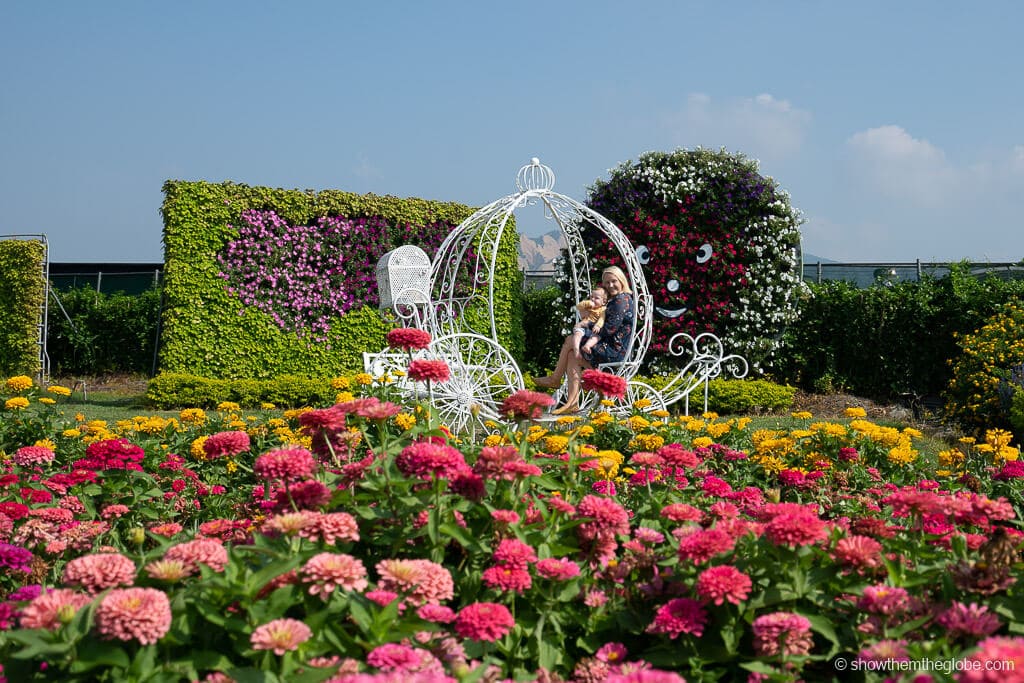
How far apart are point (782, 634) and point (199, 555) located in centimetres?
99

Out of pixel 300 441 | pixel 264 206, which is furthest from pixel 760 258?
pixel 300 441

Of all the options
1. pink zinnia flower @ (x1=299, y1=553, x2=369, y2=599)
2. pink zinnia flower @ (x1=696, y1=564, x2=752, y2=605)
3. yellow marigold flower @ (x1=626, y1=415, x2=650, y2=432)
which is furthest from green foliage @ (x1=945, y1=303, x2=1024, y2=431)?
pink zinnia flower @ (x1=299, y1=553, x2=369, y2=599)

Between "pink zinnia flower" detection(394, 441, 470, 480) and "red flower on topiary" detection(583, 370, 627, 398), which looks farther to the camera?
"red flower on topiary" detection(583, 370, 627, 398)

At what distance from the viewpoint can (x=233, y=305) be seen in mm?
9938

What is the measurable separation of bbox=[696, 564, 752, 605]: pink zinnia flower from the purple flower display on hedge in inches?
371

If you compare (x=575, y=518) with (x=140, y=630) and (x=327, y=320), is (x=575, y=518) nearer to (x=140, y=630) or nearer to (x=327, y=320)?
(x=140, y=630)

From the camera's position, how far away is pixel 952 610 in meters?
1.28

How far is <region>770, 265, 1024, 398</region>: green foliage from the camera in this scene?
30.7 ft

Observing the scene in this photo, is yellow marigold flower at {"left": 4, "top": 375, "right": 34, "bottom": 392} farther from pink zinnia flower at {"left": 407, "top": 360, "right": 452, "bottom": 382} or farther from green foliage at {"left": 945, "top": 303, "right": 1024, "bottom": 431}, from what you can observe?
green foliage at {"left": 945, "top": 303, "right": 1024, "bottom": 431}

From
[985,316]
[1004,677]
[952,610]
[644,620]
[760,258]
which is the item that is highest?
[760,258]

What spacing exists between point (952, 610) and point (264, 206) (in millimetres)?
9871

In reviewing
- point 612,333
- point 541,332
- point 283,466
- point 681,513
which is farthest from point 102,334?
point 681,513

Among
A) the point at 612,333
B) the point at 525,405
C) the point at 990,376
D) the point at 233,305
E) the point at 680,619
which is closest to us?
the point at 680,619

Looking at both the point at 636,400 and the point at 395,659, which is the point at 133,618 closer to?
the point at 395,659
